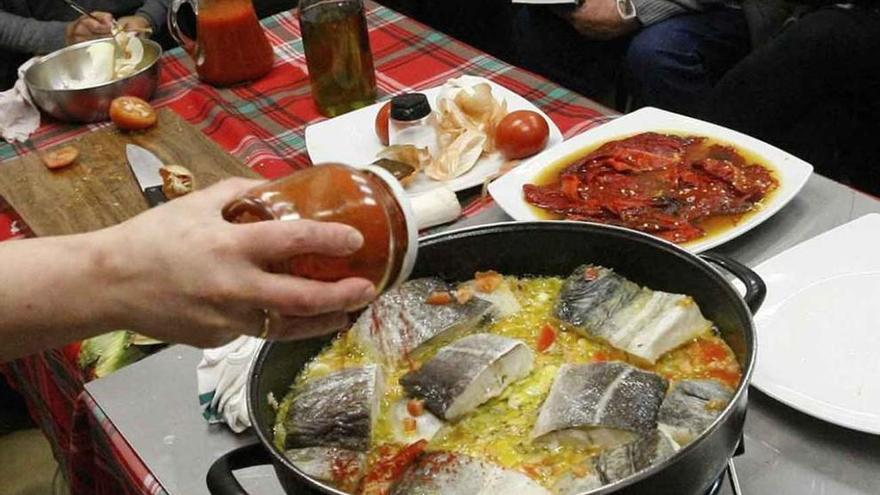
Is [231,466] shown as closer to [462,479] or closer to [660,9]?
[462,479]

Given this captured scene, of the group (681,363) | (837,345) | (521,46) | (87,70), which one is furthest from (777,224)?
(521,46)

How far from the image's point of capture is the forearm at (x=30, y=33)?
263 cm

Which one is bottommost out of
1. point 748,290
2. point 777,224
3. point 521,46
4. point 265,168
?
point 521,46

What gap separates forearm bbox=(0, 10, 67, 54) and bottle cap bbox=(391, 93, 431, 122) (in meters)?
1.39

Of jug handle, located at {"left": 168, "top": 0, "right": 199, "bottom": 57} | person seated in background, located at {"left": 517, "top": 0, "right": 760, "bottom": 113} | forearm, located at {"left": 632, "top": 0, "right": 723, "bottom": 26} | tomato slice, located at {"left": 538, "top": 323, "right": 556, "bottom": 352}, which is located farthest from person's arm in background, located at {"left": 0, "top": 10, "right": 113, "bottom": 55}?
tomato slice, located at {"left": 538, "top": 323, "right": 556, "bottom": 352}

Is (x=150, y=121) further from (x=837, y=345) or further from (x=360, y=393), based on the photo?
(x=837, y=345)

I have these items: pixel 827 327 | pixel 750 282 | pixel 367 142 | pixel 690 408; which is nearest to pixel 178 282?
pixel 690 408

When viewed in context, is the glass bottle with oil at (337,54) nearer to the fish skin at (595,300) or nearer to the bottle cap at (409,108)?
the bottle cap at (409,108)

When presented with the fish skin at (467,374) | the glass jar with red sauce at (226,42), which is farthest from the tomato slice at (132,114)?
the fish skin at (467,374)

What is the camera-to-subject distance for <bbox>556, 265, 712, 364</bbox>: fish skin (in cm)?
100

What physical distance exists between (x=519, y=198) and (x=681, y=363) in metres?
0.54

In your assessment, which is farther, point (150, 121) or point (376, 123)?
point (150, 121)

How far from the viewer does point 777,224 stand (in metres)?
1.37

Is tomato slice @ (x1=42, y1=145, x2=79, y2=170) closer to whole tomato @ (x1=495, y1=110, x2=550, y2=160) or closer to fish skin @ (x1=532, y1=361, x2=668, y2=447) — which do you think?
whole tomato @ (x1=495, y1=110, x2=550, y2=160)
